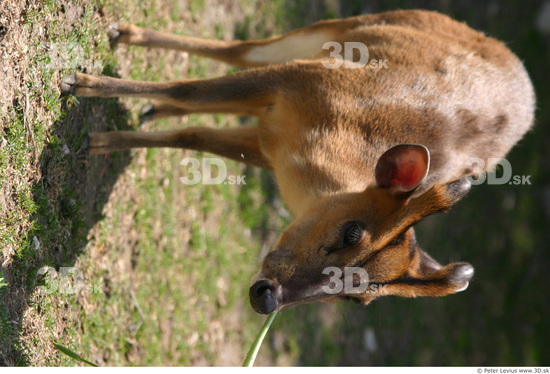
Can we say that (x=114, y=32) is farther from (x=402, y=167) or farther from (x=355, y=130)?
(x=402, y=167)

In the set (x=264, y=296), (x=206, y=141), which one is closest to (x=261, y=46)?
(x=206, y=141)

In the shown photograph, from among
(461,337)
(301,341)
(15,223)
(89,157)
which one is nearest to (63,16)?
(89,157)

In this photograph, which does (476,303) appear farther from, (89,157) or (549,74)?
(89,157)

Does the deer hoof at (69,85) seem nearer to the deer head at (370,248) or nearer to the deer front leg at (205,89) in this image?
the deer front leg at (205,89)

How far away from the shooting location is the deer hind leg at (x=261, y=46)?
207 inches

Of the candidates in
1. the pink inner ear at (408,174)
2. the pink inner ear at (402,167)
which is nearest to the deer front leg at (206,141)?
the pink inner ear at (402,167)

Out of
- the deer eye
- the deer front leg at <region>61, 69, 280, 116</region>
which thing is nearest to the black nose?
the deer eye

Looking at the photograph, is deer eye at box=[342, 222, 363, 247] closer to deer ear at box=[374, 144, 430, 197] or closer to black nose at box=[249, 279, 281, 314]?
deer ear at box=[374, 144, 430, 197]

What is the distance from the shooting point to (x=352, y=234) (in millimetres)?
3795

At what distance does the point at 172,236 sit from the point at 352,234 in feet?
8.41

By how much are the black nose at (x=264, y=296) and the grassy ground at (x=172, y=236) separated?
107 centimetres

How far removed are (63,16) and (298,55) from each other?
1958mm

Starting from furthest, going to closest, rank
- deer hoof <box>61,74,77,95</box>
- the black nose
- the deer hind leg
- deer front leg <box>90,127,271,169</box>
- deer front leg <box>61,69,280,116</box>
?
the deer hind leg, deer front leg <box>90,127,271,169</box>, deer front leg <box>61,69,280,116</box>, deer hoof <box>61,74,77,95</box>, the black nose

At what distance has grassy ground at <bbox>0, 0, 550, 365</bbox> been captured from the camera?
3850 mm
